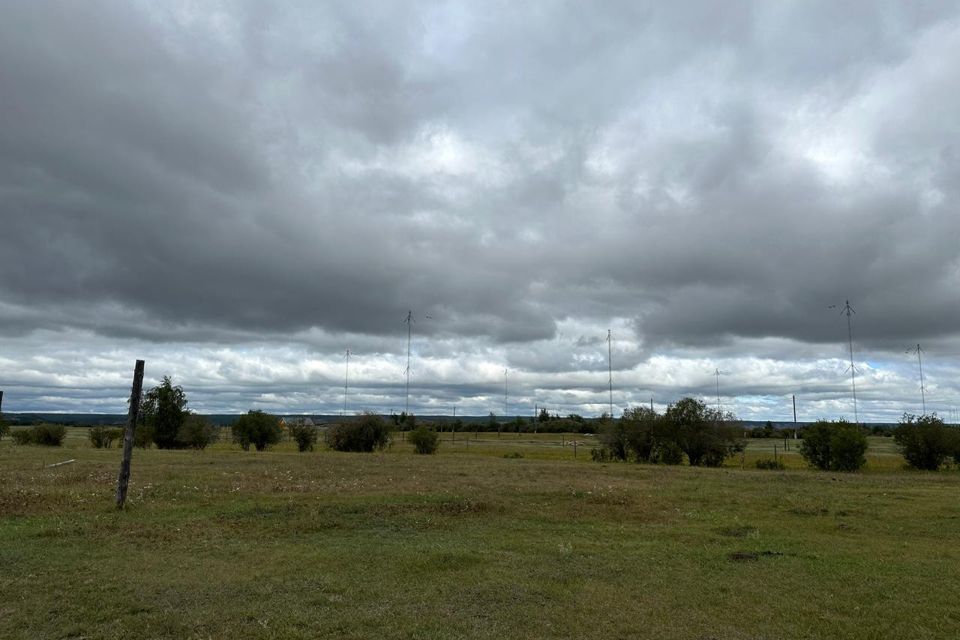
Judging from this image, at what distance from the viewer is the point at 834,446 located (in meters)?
38.4

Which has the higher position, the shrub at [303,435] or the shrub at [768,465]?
the shrub at [303,435]

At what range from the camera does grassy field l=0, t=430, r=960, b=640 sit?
830 cm

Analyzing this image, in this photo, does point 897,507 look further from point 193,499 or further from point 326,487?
point 193,499

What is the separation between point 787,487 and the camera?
25906mm

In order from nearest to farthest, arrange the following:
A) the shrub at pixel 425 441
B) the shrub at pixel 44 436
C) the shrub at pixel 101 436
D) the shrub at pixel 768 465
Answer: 1. the shrub at pixel 768 465
2. the shrub at pixel 425 441
3. the shrub at pixel 44 436
4. the shrub at pixel 101 436

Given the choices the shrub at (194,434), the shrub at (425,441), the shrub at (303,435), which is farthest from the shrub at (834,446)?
the shrub at (194,434)

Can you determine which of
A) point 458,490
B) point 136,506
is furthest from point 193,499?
point 458,490

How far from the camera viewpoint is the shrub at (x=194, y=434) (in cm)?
5703

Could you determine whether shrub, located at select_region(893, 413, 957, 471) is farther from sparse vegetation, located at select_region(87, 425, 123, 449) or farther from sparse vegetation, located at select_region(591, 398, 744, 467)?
sparse vegetation, located at select_region(87, 425, 123, 449)

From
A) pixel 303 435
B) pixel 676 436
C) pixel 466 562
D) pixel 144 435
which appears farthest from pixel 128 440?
pixel 144 435

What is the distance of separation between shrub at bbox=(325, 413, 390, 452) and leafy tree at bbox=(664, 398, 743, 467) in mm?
23930

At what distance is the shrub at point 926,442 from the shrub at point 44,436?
63056 millimetres

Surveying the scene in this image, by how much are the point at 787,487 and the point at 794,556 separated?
48.7ft

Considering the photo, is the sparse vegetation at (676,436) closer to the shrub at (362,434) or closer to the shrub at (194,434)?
the shrub at (362,434)
